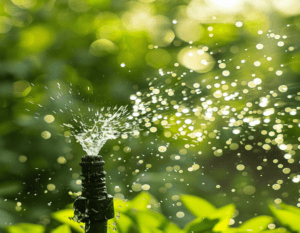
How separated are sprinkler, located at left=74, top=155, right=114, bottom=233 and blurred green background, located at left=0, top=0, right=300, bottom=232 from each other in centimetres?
34

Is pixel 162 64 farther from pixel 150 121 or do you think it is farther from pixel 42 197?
pixel 42 197

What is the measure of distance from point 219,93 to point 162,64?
18 cm

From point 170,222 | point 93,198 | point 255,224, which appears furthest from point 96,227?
point 255,224

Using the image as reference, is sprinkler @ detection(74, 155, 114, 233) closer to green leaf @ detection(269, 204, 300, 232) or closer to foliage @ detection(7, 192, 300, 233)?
foliage @ detection(7, 192, 300, 233)

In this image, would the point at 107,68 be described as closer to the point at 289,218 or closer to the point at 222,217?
the point at 222,217

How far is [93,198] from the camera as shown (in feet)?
1.16

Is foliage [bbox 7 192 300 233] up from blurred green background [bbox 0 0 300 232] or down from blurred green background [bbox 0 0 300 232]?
down

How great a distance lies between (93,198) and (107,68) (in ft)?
1.34

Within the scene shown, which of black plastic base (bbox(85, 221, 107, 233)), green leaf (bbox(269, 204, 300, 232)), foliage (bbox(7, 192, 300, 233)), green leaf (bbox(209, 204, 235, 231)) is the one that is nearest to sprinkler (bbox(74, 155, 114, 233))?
black plastic base (bbox(85, 221, 107, 233))

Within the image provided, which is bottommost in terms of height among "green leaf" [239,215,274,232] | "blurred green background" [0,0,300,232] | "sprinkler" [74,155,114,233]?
"green leaf" [239,215,274,232]

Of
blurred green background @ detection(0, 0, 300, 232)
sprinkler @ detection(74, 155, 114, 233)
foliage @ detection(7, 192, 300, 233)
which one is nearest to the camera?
sprinkler @ detection(74, 155, 114, 233)

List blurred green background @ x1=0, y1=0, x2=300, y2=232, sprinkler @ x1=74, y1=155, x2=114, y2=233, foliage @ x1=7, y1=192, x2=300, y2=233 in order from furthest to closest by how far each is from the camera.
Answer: blurred green background @ x1=0, y1=0, x2=300, y2=232, foliage @ x1=7, y1=192, x2=300, y2=233, sprinkler @ x1=74, y1=155, x2=114, y2=233

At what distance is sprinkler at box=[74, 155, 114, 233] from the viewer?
35cm

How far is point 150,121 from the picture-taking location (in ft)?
2.24
